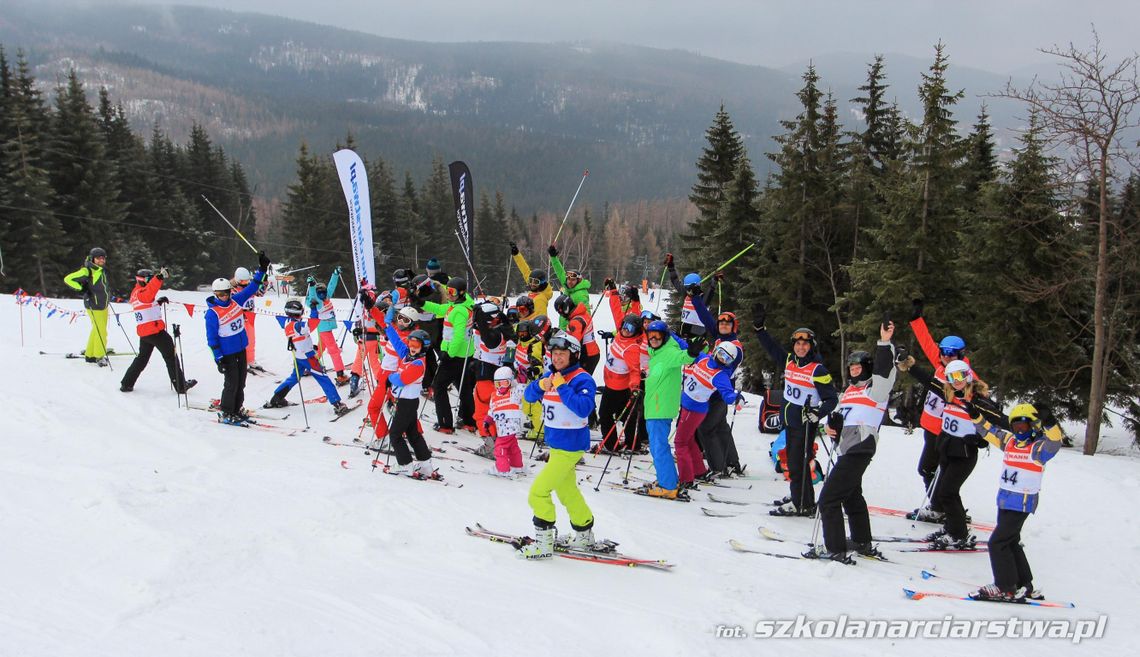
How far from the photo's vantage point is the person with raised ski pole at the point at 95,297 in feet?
34.5

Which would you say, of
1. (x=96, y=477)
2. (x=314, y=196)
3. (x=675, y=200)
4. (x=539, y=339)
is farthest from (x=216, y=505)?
(x=675, y=200)

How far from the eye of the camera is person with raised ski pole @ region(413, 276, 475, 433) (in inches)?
365

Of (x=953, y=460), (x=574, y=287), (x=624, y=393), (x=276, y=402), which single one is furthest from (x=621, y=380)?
(x=276, y=402)

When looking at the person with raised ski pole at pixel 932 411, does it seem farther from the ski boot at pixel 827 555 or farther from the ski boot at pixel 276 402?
the ski boot at pixel 276 402

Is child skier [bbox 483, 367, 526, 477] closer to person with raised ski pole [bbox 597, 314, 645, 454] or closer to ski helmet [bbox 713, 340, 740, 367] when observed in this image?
person with raised ski pole [bbox 597, 314, 645, 454]

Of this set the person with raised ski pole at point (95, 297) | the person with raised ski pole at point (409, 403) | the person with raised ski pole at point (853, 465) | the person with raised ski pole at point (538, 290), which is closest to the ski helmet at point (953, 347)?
the person with raised ski pole at point (853, 465)

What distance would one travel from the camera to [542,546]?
5457mm

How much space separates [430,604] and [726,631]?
1.99 m

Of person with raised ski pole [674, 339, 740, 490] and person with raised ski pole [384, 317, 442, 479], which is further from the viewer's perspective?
person with raised ski pole [674, 339, 740, 490]

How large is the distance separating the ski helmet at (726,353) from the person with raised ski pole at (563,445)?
8.20 ft

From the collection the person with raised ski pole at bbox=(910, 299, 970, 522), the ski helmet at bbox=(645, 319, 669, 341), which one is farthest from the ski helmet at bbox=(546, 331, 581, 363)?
the person with raised ski pole at bbox=(910, 299, 970, 522)

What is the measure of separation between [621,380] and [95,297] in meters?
8.49

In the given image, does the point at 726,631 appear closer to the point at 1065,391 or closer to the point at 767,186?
the point at 1065,391

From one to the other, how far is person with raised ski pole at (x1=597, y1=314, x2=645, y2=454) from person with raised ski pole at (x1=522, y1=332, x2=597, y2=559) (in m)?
2.75
